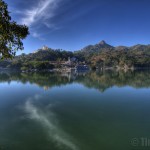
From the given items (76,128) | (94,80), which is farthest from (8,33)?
(94,80)

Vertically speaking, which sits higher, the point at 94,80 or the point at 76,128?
the point at 76,128

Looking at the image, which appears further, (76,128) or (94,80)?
(94,80)

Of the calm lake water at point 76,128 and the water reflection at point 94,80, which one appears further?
the water reflection at point 94,80

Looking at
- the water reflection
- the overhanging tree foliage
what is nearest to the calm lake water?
the overhanging tree foliage

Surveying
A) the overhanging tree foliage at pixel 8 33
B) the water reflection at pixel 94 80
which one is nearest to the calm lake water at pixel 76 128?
the overhanging tree foliage at pixel 8 33

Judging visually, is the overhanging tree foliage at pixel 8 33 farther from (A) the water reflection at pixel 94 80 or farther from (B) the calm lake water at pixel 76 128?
(A) the water reflection at pixel 94 80

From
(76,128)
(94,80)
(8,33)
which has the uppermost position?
(8,33)

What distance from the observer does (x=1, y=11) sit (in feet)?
34.4

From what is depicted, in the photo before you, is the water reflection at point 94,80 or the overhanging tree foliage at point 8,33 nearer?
the overhanging tree foliage at point 8,33

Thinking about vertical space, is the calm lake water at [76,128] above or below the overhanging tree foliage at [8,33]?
below

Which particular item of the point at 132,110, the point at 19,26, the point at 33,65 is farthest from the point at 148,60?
the point at 19,26

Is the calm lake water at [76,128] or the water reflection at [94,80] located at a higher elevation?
the calm lake water at [76,128]

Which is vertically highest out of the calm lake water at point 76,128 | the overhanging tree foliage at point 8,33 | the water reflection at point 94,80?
the overhanging tree foliage at point 8,33

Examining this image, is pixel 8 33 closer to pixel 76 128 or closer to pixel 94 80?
pixel 76 128
